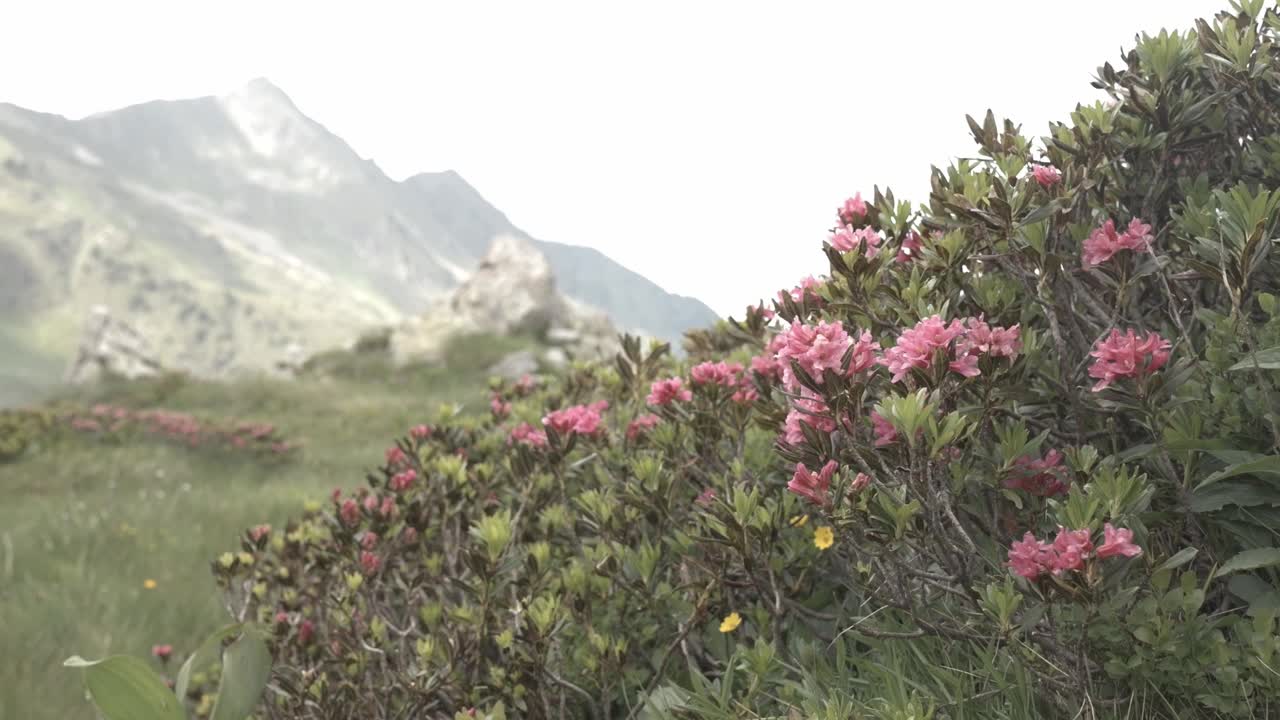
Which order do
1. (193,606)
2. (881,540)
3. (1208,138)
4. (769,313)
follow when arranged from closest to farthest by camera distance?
(881,540) → (1208,138) → (769,313) → (193,606)

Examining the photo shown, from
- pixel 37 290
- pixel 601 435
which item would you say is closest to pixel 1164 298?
pixel 601 435

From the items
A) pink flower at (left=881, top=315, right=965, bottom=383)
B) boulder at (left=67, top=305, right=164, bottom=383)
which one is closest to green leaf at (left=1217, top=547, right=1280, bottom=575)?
pink flower at (left=881, top=315, right=965, bottom=383)

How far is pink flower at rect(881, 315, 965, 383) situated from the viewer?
152 centimetres

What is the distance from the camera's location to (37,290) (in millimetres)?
114062

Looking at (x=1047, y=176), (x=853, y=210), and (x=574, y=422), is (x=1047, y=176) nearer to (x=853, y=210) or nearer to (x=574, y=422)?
(x=853, y=210)

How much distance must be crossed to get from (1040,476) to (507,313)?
23.2 m

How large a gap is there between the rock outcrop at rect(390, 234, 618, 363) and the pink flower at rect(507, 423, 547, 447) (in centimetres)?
1849

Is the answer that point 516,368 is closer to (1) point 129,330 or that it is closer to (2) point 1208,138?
(2) point 1208,138

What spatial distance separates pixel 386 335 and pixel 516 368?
942 centimetres

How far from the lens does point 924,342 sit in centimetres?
154

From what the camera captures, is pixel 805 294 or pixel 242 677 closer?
pixel 242 677

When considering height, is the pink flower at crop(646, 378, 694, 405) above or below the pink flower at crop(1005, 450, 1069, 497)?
above

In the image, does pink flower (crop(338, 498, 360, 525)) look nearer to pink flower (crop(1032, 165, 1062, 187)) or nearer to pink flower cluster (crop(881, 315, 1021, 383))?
Result: pink flower cluster (crop(881, 315, 1021, 383))

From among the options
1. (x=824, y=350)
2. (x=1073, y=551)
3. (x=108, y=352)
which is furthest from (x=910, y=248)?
(x=108, y=352)
